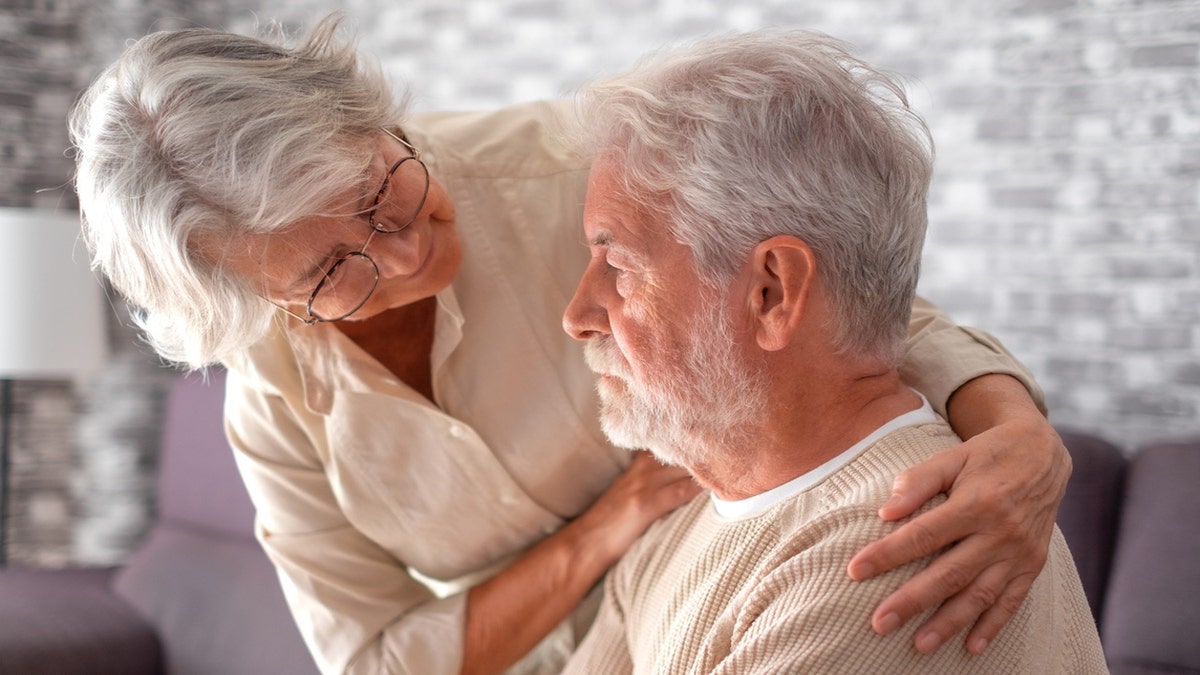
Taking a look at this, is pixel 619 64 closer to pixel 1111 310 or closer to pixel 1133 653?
pixel 1111 310

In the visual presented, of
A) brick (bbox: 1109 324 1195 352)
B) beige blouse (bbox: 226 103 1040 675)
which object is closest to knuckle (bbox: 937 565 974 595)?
beige blouse (bbox: 226 103 1040 675)

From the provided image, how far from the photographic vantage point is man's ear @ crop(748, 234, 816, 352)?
3.87ft

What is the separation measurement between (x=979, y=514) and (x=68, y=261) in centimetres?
316

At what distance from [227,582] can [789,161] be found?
8.17ft

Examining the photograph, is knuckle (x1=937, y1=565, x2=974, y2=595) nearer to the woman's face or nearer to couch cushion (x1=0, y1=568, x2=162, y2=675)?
the woman's face

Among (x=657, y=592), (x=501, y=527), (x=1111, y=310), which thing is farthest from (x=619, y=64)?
(x=657, y=592)

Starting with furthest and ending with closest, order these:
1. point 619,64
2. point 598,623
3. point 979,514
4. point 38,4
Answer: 1. point 38,4
2. point 619,64
3. point 598,623
4. point 979,514

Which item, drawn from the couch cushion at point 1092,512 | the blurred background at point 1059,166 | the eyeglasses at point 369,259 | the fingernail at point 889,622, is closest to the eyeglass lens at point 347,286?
the eyeglasses at point 369,259

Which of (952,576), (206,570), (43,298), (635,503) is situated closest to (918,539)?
(952,576)

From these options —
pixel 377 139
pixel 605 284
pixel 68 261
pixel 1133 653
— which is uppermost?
pixel 377 139

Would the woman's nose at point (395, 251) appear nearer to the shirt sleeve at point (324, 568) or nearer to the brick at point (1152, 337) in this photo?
the shirt sleeve at point (324, 568)

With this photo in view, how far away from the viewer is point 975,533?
1065 millimetres

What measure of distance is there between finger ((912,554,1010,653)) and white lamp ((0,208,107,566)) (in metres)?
2.92

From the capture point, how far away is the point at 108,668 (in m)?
2.96
